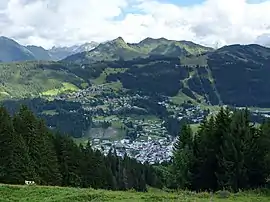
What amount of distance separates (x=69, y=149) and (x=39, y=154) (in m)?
16.7

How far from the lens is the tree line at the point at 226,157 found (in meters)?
50.6

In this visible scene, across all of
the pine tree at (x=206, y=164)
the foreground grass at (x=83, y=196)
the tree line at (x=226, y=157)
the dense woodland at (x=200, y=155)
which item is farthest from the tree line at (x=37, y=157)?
→ the pine tree at (x=206, y=164)

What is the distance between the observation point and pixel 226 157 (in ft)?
168

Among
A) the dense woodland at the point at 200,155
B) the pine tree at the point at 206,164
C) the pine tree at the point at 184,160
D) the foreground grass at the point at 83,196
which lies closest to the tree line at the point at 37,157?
the dense woodland at the point at 200,155

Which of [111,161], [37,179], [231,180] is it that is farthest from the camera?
[111,161]

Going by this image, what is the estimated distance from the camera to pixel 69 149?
78625mm

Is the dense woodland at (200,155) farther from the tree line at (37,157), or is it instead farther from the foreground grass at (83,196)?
the foreground grass at (83,196)

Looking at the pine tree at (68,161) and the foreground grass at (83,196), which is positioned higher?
the foreground grass at (83,196)

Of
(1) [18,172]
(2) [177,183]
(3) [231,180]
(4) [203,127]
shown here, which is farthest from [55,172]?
(3) [231,180]

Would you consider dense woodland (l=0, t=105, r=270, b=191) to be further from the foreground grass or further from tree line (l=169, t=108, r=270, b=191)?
the foreground grass

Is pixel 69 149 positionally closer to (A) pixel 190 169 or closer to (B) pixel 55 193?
(A) pixel 190 169

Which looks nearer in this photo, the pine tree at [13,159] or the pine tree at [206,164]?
the pine tree at [206,164]

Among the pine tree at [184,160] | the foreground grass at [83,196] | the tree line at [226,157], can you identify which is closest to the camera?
the foreground grass at [83,196]

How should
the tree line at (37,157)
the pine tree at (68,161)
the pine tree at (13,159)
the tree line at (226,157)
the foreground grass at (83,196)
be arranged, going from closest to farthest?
the foreground grass at (83,196) → the tree line at (226,157) → the pine tree at (13,159) → the tree line at (37,157) → the pine tree at (68,161)
